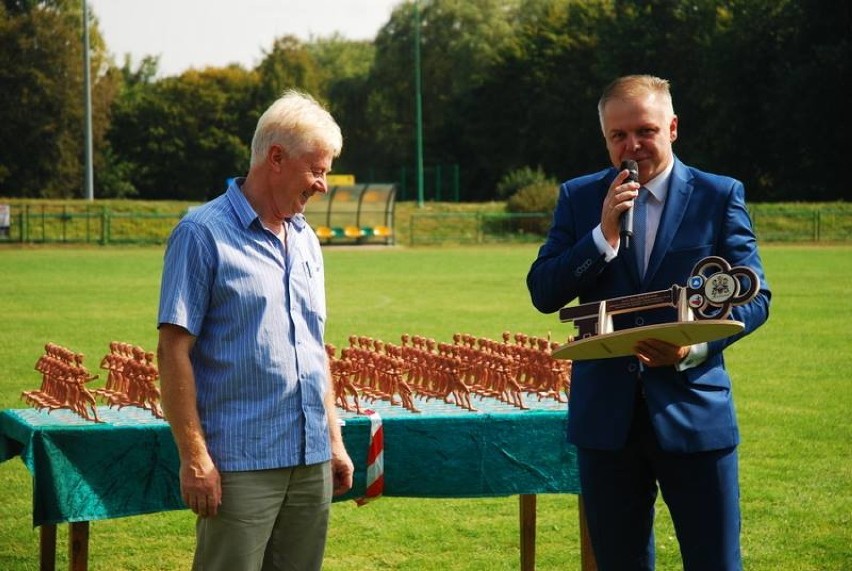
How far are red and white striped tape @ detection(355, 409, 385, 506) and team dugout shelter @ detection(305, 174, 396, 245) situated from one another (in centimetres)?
4763

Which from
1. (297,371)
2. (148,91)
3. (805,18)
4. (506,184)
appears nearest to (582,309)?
(297,371)

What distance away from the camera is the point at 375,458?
6133 millimetres

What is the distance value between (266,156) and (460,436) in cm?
231

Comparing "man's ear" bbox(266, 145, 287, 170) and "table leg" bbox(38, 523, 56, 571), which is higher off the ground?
"man's ear" bbox(266, 145, 287, 170)

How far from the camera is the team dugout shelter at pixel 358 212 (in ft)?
177

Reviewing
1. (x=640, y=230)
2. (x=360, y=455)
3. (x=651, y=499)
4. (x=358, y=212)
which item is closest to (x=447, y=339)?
(x=360, y=455)

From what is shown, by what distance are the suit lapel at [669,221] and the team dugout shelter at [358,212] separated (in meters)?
49.1

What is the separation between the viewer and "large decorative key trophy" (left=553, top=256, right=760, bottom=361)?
4.26 meters

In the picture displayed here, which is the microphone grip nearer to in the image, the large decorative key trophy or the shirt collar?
the large decorative key trophy

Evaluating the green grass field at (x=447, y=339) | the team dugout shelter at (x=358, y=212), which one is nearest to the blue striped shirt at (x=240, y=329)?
the green grass field at (x=447, y=339)

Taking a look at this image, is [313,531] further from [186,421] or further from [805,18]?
[805,18]

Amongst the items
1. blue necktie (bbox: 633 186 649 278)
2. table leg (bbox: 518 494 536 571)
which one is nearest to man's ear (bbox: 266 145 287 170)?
blue necktie (bbox: 633 186 649 278)

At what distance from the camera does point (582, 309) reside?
4500mm

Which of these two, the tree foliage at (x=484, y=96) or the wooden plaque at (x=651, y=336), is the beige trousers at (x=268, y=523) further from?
the tree foliage at (x=484, y=96)
